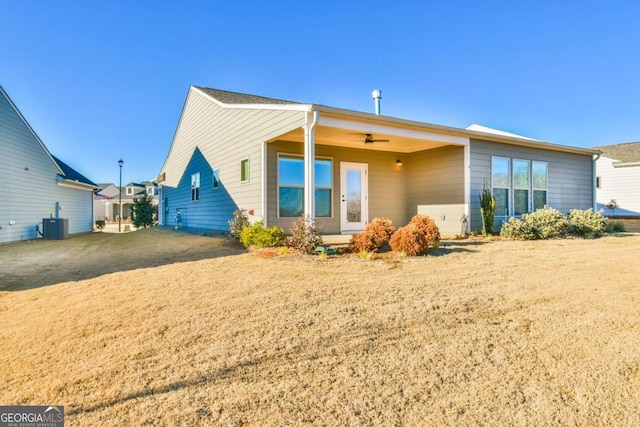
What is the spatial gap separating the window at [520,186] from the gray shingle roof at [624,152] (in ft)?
45.4

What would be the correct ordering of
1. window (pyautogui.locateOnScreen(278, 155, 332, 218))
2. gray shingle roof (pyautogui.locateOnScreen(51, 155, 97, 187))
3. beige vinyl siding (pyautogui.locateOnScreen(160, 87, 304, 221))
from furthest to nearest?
gray shingle roof (pyautogui.locateOnScreen(51, 155, 97, 187)) < window (pyautogui.locateOnScreen(278, 155, 332, 218)) < beige vinyl siding (pyautogui.locateOnScreen(160, 87, 304, 221))

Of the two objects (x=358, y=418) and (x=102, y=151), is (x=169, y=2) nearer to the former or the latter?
(x=358, y=418)

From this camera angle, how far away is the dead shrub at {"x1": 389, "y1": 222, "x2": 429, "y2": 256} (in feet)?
Answer: 20.5

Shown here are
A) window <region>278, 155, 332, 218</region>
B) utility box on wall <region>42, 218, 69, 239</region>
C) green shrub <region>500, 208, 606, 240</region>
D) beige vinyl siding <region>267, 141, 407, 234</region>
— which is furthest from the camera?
utility box on wall <region>42, 218, 69, 239</region>

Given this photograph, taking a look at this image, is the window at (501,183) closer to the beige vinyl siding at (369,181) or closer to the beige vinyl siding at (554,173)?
the beige vinyl siding at (554,173)

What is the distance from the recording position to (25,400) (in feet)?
7.66

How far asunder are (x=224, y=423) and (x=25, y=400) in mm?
1465

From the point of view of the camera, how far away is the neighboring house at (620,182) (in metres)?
20.2

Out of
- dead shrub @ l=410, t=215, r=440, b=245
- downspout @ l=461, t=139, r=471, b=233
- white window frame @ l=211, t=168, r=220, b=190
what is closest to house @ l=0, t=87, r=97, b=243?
white window frame @ l=211, t=168, r=220, b=190

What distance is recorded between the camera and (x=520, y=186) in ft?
36.9

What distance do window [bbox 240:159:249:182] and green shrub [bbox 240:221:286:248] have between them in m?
2.17

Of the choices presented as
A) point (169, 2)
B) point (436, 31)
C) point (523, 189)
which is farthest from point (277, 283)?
point (436, 31)

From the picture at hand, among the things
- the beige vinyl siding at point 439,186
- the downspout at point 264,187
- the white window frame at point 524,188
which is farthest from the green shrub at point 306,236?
the white window frame at point 524,188

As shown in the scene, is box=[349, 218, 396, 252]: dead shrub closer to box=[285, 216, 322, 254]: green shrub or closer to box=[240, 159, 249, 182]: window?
box=[285, 216, 322, 254]: green shrub
